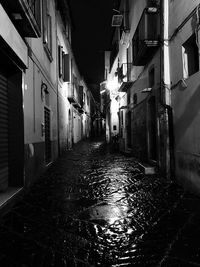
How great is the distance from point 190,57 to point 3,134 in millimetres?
5483

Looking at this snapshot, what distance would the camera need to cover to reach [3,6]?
5.14 m

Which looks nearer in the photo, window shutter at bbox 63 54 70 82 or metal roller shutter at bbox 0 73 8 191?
metal roller shutter at bbox 0 73 8 191

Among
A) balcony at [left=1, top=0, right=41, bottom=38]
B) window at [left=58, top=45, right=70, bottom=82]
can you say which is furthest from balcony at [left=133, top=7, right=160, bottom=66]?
window at [left=58, top=45, right=70, bottom=82]

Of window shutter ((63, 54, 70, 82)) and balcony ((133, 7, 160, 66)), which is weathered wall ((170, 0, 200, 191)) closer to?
balcony ((133, 7, 160, 66))

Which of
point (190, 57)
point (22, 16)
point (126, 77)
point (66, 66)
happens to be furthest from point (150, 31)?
point (66, 66)

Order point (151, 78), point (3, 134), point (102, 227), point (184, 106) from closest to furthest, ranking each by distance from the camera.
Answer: point (102, 227) → point (3, 134) → point (184, 106) → point (151, 78)

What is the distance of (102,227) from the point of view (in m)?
4.02

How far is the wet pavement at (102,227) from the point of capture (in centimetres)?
299

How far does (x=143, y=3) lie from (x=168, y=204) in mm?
9967

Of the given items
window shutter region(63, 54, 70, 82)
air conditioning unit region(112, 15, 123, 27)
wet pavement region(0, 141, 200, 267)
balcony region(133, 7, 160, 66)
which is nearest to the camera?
wet pavement region(0, 141, 200, 267)

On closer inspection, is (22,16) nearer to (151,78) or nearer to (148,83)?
(151,78)

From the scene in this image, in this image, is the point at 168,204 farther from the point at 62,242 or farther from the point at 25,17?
the point at 25,17

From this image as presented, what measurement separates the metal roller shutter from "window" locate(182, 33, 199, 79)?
4908 mm

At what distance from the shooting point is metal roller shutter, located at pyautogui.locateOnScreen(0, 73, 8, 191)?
→ 569 centimetres
